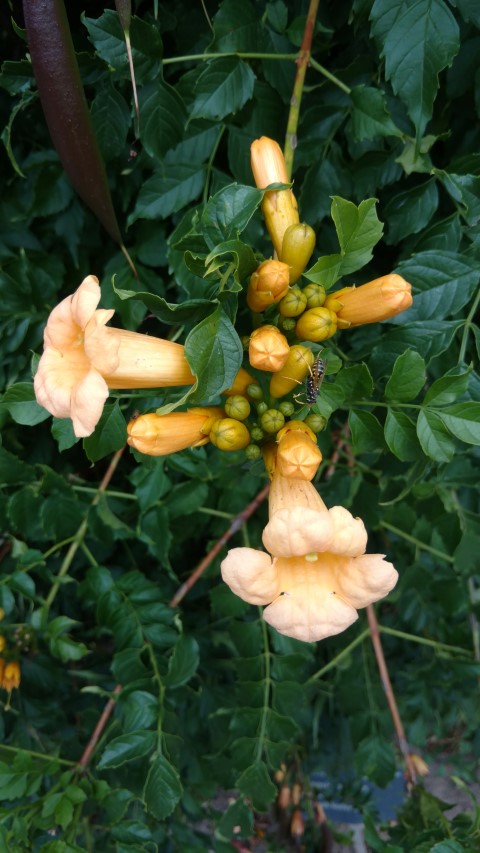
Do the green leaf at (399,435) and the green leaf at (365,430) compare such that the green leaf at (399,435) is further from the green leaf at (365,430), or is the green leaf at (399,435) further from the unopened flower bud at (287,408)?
the unopened flower bud at (287,408)

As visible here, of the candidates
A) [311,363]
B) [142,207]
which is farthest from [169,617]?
[142,207]

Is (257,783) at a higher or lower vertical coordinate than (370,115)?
lower

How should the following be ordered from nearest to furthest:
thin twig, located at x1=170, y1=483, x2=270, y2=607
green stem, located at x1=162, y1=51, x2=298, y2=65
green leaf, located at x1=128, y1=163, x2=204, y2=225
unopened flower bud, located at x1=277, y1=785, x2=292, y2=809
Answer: green stem, located at x1=162, y1=51, x2=298, y2=65
green leaf, located at x1=128, y1=163, x2=204, y2=225
thin twig, located at x1=170, y1=483, x2=270, y2=607
unopened flower bud, located at x1=277, y1=785, x2=292, y2=809

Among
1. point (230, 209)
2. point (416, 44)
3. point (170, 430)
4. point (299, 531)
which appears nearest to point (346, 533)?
point (299, 531)

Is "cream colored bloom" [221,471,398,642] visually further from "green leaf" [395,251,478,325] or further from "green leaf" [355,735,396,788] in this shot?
"green leaf" [355,735,396,788]

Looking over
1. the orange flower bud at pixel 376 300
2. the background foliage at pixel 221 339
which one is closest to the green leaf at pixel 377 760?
the background foliage at pixel 221 339

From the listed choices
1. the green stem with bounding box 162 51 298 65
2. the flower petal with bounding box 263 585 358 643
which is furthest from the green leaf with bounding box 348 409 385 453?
the green stem with bounding box 162 51 298 65

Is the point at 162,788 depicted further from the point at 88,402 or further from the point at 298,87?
the point at 298,87
